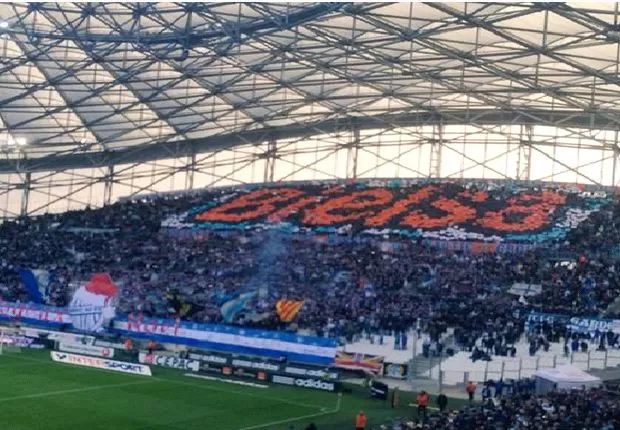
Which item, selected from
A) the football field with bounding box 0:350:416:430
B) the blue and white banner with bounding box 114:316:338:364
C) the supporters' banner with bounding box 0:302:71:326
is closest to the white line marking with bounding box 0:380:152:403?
the football field with bounding box 0:350:416:430

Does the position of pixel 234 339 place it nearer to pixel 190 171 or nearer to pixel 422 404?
pixel 422 404

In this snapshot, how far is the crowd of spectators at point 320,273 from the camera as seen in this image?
1708 inches

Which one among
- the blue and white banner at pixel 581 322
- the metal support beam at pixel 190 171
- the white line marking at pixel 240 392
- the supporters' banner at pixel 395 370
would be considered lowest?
the white line marking at pixel 240 392

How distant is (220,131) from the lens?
65.6 metres

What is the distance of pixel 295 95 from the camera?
5575 cm

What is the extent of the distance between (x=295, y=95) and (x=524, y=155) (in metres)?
15.2

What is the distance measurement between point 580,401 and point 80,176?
164ft

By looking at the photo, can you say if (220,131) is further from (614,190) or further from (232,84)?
(614,190)

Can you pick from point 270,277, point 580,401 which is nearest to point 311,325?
point 270,277

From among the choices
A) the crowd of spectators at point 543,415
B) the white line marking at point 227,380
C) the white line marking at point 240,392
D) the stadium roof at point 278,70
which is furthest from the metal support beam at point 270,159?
the crowd of spectators at point 543,415

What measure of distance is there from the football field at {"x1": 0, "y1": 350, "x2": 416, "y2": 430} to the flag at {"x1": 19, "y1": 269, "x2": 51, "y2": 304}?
564 inches

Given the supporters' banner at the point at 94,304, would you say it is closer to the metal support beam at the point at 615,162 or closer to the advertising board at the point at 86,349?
the advertising board at the point at 86,349

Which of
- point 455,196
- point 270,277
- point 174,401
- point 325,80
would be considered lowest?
point 174,401

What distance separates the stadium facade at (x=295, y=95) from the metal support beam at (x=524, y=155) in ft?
0.29
